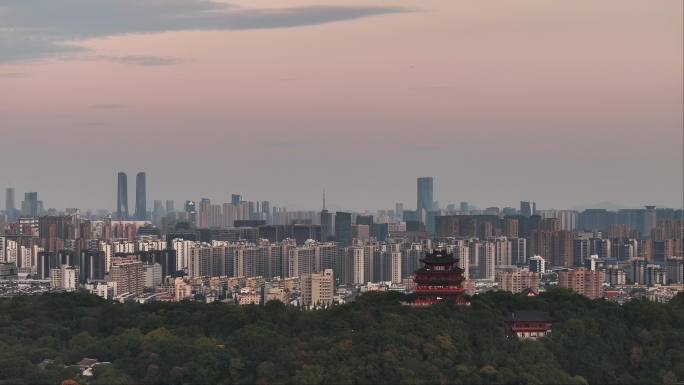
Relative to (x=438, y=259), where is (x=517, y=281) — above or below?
below

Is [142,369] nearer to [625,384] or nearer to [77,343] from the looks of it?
[77,343]

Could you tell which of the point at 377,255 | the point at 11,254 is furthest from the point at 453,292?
the point at 11,254

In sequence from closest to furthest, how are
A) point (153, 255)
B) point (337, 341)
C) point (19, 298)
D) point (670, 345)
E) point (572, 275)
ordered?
1. point (337, 341)
2. point (670, 345)
3. point (19, 298)
4. point (572, 275)
5. point (153, 255)

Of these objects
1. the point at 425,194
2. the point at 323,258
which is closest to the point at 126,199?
the point at 425,194

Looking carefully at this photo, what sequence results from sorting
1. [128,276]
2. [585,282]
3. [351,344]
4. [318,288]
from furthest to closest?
[128,276] → [585,282] → [318,288] → [351,344]

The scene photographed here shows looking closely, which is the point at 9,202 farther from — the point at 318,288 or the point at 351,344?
the point at 351,344

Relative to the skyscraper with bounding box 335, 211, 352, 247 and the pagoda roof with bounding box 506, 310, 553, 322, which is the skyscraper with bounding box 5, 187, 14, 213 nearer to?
the skyscraper with bounding box 335, 211, 352, 247

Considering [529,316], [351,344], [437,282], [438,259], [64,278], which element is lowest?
[64,278]
